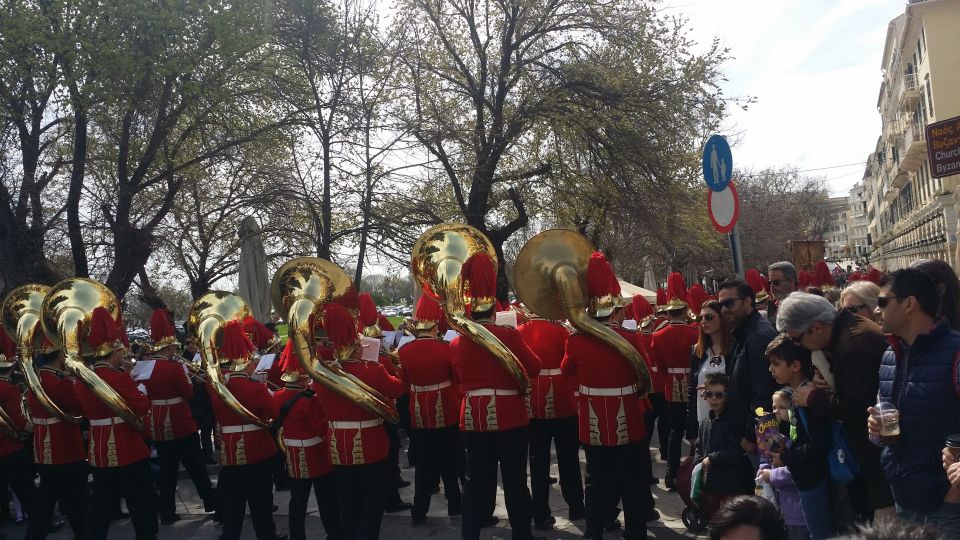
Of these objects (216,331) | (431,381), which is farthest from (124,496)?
(431,381)

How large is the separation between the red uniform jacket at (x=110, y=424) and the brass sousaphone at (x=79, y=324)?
72 mm

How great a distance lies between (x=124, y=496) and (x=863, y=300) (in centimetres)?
589

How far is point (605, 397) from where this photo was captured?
5598 mm

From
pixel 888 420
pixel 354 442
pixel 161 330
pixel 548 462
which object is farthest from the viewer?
pixel 161 330

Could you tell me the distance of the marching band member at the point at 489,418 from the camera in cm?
555

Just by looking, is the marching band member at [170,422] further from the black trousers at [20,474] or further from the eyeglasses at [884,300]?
the eyeglasses at [884,300]

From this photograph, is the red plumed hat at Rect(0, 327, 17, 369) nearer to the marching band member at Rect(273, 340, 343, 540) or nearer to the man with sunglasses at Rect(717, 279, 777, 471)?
the marching band member at Rect(273, 340, 343, 540)

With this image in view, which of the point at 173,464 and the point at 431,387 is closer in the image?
the point at 431,387

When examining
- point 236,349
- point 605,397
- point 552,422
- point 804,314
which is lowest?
point 552,422

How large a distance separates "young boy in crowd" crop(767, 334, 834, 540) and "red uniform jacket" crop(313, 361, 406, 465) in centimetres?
289

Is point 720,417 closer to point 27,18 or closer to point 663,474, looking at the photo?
point 663,474

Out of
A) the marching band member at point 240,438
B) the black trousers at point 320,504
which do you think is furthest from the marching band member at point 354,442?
the marching band member at point 240,438

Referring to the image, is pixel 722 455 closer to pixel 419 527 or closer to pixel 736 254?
pixel 736 254

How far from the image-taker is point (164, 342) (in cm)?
773
